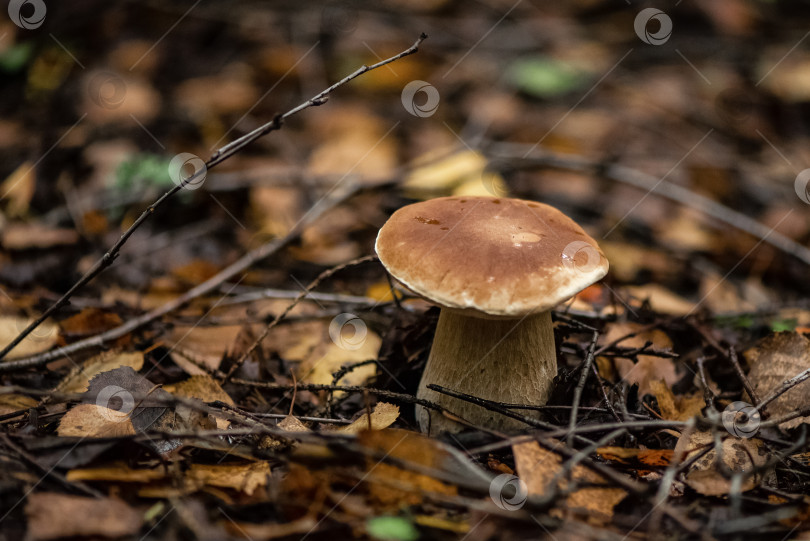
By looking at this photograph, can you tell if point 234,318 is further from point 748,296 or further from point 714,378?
point 748,296

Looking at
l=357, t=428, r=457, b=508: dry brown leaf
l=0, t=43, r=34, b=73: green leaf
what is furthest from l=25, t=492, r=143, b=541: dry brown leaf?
l=0, t=43, r=34, b=73: green leaf

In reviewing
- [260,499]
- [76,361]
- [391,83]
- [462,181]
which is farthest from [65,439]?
[391,83]

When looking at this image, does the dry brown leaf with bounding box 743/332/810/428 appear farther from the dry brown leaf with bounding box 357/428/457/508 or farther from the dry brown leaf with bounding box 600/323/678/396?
the dry brown leaf with bounding box 357/428/457/508

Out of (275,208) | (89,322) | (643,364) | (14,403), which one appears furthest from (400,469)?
(275,208)

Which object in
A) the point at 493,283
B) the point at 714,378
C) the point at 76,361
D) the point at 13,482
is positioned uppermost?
the point at 493,283

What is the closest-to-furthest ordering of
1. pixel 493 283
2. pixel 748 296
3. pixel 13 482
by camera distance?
pixel 13 482, pixel 493 283, pixel 748 296

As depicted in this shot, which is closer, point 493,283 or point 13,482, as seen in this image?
point 13,482
